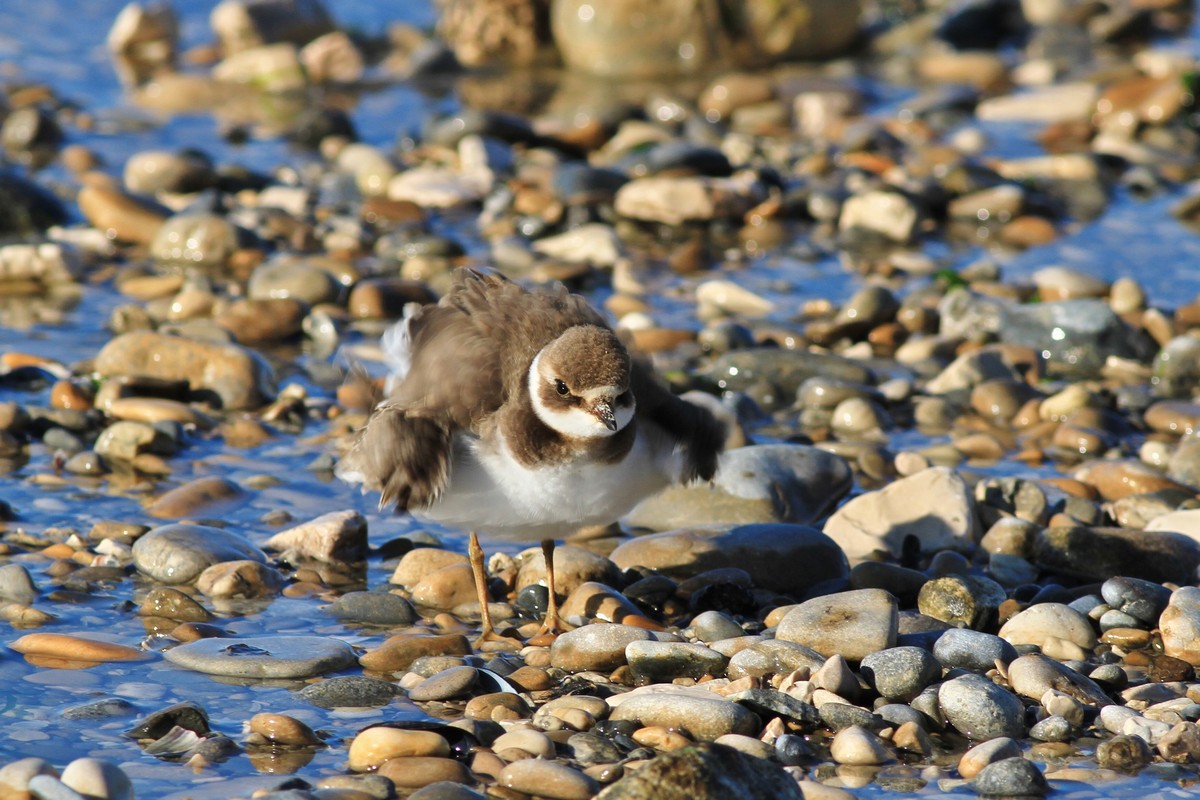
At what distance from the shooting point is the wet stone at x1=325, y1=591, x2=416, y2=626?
6098 millimetres

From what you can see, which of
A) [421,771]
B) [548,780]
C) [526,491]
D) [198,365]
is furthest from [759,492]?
[198,365]

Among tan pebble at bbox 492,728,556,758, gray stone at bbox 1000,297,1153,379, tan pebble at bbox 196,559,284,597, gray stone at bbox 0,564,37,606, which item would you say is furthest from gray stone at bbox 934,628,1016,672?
gray stone at bbox 1000,297,1153,379

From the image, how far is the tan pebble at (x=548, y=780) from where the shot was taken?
14.9 feet

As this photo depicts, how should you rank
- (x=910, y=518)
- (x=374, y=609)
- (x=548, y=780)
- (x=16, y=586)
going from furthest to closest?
1. (x=910, y=518)
2. (x=374, y=609)
3. (x=16, y=586)
4. (x=548, y=780)

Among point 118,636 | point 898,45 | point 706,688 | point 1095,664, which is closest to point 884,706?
point 706,688

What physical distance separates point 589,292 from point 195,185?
4244 mm

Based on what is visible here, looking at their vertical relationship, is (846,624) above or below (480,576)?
below

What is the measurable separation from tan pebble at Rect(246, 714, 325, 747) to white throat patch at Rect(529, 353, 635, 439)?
4.78 ft

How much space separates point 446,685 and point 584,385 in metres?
1.21

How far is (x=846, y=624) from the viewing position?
5637 millimetres

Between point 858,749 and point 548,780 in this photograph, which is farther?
point 858,749

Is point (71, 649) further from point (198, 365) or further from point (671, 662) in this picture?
point (198, 365)

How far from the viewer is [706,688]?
5.33 m

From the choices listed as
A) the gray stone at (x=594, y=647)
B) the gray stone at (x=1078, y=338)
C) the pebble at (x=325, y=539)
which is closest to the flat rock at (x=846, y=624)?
the gray stone at (x=594, y=647)
